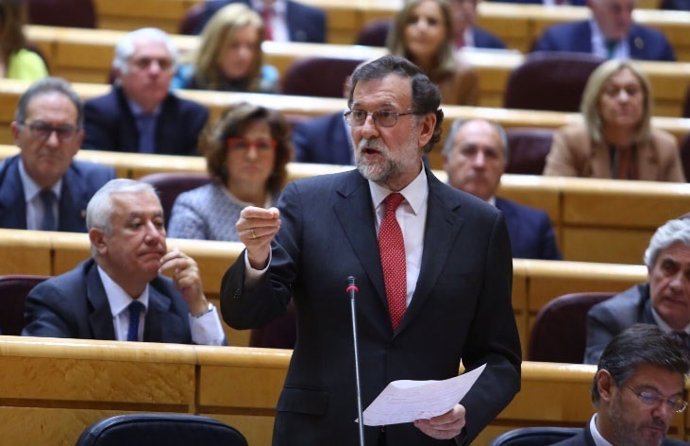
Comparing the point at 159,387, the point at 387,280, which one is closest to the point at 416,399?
the point at 387,280

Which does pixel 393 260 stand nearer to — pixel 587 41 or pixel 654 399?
pixel 654 399

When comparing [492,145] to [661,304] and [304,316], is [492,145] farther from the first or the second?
[304,316]

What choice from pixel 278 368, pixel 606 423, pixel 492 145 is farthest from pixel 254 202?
pixel 606 423

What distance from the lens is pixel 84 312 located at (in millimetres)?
2215

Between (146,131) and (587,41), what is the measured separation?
1470 mm

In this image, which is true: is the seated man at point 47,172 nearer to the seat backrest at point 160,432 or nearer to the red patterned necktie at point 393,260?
the seat backrest at point 160,432

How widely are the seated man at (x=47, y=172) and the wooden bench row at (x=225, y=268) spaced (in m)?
0.22

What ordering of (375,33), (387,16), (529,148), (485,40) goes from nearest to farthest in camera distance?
(529,148), (375,33), (485,40), (387,16)

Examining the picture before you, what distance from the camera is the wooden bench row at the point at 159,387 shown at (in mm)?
1979

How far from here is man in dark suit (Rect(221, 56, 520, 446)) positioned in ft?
5.31

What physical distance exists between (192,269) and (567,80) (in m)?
1.79

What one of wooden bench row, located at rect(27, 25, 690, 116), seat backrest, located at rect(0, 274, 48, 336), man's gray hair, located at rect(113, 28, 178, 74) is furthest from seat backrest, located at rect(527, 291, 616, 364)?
wooden bench row, located at rect(27, 25, 690, 116)

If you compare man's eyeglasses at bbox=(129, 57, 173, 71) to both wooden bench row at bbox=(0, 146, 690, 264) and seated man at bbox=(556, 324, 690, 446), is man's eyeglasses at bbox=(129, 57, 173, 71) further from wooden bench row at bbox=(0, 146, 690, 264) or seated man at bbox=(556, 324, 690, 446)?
seated man at bbox=(556, 324, 690, 446)

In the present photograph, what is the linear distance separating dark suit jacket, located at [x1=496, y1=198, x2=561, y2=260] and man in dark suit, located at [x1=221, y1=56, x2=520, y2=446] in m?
1.21
